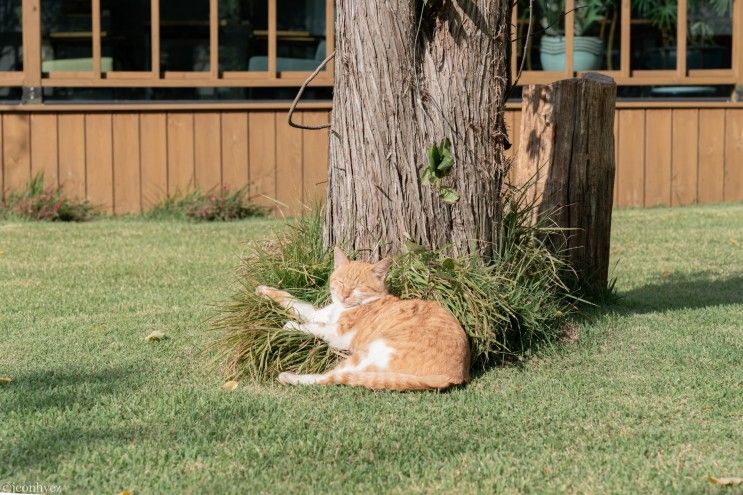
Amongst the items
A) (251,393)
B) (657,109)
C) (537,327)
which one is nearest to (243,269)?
(251,393)

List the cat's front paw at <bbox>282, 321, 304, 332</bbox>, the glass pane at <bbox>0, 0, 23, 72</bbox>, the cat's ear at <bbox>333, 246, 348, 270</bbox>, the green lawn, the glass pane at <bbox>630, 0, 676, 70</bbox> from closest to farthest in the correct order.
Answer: the green lawn, the cat's front paw at <bbox>282, 321, 304, 332</bbox>, the cat's ear at <bbox>333, 246, 348, 270</bbox>, the glass pane at <bbox>0, 0, 23, 72</bbox>, the glass pane at <bbox>630, 0, 676, 70</bbox>

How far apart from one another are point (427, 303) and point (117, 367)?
1.56m

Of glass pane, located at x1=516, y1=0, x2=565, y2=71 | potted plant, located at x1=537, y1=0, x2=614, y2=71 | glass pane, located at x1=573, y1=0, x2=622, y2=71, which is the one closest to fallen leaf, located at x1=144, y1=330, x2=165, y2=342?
glass pane, located at x1=516, y1=0, x2=565, y2=71

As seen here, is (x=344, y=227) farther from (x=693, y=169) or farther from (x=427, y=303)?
(x=693, y=169)

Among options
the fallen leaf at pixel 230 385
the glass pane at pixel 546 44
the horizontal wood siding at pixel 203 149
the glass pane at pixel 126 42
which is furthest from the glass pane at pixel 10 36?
the fallen leaf at pixel 230 385

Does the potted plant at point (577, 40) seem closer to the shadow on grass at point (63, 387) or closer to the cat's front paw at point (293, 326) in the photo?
the cat's front paw at point (293, 326)

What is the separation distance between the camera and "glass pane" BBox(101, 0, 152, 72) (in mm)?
11664

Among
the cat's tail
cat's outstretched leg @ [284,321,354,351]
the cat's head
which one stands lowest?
the cat's tail

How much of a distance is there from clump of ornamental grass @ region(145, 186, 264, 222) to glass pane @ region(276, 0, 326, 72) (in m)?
1.56

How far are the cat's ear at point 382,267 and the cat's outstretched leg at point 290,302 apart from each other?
35 cm

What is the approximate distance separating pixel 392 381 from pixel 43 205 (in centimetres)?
716

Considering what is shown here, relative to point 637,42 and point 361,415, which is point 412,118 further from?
point 637,42

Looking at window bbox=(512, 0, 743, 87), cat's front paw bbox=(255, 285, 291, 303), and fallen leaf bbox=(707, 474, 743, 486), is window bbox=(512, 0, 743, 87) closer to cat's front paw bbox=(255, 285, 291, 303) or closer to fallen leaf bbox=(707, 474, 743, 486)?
cat's front paw bbox=(255, 285, 291, 303)

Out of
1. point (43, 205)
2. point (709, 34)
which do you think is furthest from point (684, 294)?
point (43, 205)
